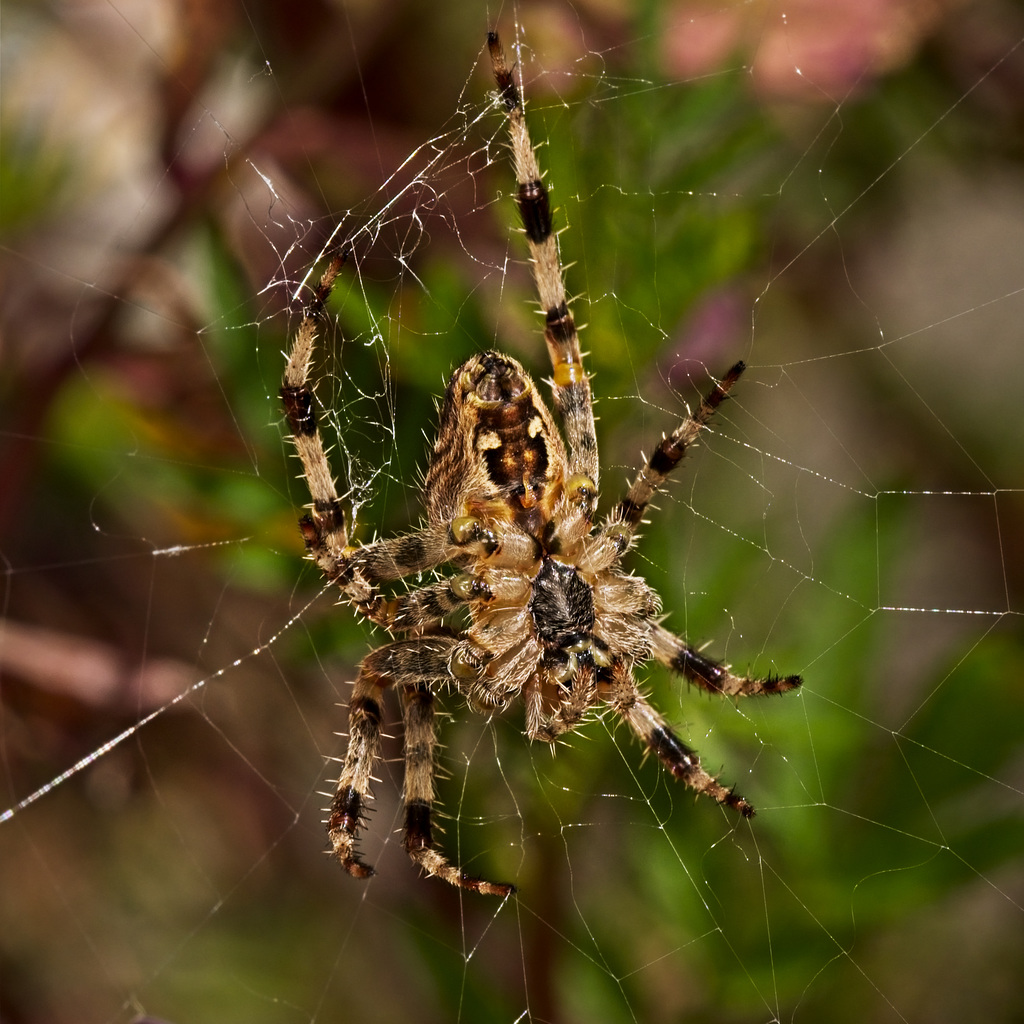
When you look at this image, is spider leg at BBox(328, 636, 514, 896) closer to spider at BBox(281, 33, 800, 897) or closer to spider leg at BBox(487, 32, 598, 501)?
spider at BBox(281, 33, 800, 897)

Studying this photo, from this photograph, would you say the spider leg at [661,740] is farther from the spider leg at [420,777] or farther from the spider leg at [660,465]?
the spider leg at [420,777]

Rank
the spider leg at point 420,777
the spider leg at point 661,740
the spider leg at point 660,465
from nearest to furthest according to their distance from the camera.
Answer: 1. the spider leg at point 660,465
2. the spider leg at point 661,740
3. the spider leg at point 420,777

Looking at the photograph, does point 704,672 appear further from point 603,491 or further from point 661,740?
point 603,491

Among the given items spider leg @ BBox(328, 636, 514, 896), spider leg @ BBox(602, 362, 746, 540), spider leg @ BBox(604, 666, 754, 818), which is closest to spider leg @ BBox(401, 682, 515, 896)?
spider leg @ BBox(328, 636, 514, 896)

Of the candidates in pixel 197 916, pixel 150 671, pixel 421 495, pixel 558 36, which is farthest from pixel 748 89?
pixel 197 916

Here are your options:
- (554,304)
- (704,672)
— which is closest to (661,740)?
(704,672)

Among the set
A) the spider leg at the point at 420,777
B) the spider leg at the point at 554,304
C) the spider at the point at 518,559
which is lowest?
the spider leg at the point at 420,777

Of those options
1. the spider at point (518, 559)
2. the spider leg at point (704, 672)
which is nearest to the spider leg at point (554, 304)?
the spider at point (518, 559)
